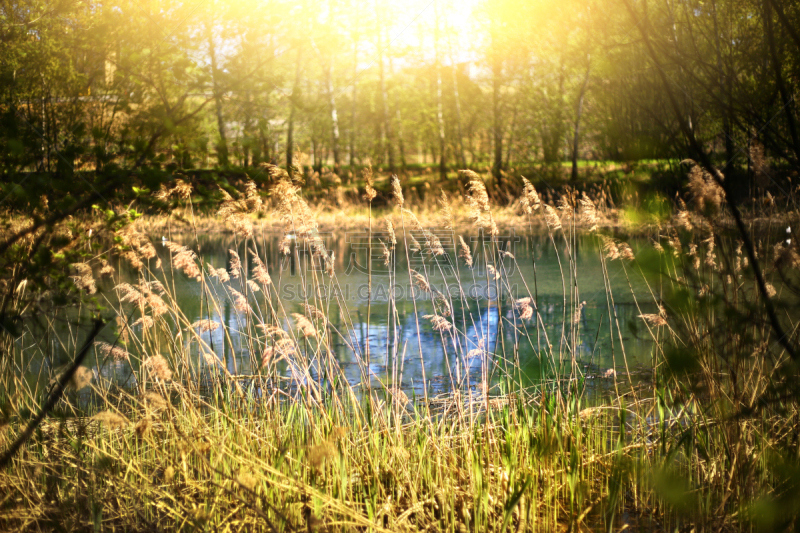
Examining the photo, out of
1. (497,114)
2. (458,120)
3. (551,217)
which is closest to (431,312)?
(551,217)

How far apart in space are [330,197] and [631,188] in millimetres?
13942

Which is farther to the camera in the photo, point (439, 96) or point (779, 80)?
point (439, 96)

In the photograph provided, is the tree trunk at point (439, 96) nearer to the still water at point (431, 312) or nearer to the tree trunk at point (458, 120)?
the tree trunk at point (458, 120)

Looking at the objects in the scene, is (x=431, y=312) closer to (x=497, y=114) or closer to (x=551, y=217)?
(x=551, y=217)

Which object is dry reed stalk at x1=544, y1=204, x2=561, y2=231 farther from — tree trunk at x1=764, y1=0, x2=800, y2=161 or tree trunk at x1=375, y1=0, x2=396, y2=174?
tree trunk at x1=375, y1=0, x2=396, y2=174

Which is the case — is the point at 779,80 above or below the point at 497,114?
below

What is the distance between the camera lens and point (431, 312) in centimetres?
600

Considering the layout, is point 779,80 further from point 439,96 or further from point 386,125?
point 386,125

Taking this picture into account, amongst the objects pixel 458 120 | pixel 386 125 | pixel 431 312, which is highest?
pixel 386 125

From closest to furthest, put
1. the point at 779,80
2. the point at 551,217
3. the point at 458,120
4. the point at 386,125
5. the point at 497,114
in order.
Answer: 1. the point at 779,80
2. the point at 551,217
3. the point at 497,114
4. the point at 458,120
5. the point at 386,125

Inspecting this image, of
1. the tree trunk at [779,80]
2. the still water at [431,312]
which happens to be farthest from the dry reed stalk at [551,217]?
the tree trunk at [779,80]

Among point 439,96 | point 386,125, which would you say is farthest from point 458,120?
point 386,125

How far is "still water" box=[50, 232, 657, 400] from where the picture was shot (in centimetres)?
259

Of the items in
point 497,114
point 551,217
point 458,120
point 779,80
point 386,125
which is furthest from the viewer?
point 386,125
